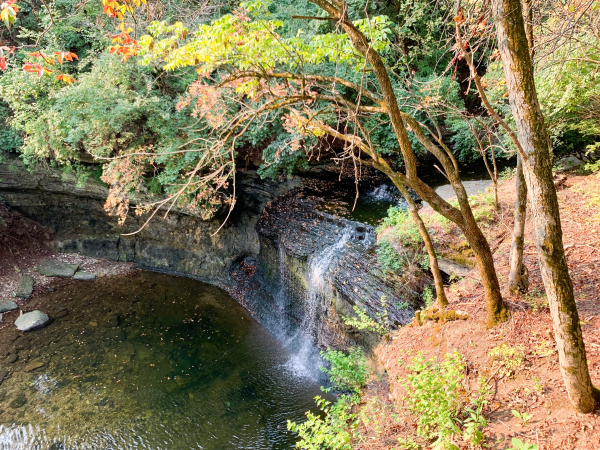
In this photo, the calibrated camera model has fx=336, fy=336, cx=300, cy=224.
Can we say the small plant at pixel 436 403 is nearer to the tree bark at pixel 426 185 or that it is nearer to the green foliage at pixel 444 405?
the green foliage at pixel 444 405

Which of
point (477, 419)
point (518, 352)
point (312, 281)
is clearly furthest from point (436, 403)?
point (312, 281)

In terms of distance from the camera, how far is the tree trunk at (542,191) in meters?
2.25

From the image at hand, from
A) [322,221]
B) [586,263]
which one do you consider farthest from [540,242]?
[322,221]

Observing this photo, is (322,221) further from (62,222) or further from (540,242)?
(62,222)

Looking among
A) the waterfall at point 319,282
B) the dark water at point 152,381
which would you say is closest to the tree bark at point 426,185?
the waterfall at point 319,282

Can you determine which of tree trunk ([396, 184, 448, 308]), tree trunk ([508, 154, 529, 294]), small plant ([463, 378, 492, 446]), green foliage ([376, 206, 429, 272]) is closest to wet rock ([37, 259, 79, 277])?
green foliage ([376, 206, 429, 272])

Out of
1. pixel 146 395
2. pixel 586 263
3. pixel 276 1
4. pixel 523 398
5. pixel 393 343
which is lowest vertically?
pixel 146 395

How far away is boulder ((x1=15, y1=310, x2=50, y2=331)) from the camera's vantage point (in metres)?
8.85

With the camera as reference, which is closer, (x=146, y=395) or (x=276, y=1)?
(x=146, y=395)

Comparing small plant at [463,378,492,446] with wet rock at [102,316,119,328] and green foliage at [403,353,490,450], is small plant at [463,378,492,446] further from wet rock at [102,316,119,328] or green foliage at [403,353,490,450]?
wet rock at [102,316,119,328]

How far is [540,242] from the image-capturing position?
2.28 metres

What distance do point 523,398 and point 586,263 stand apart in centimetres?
229

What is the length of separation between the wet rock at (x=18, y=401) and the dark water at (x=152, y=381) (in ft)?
0.16

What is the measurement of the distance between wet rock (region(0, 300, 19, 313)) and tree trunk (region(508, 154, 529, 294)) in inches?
483
